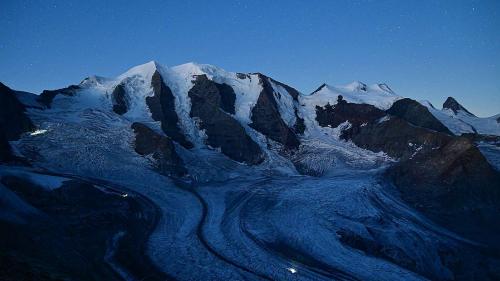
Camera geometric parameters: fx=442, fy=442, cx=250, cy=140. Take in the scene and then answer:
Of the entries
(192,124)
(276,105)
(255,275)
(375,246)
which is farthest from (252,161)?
(255,275)

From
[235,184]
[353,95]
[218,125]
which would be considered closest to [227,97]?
[218,125]

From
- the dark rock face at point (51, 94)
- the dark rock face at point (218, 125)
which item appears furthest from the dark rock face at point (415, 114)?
the dark rock face at point (51, 94)

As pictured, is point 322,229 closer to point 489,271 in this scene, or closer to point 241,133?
point 489,271

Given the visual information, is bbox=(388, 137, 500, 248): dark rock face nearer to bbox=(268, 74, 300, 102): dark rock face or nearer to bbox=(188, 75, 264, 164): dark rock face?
bbox=(188, 75, 264, 164): dark rock face

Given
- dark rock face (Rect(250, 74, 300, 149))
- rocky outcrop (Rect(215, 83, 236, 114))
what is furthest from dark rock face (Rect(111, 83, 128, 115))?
dark rock face (Rect(250, 74, 300, 149))

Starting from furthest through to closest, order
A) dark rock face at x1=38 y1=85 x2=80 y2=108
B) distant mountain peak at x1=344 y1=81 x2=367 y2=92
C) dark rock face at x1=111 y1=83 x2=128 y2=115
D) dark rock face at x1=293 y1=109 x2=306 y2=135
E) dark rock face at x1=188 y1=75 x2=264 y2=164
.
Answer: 1. distant mountain peak at x1=344 y1=81 x2=367 y2=92
2. dark rock face at x1=293 y1=109 x2=306 y2=135
3. dark rock face at x1=111 y1=83 x2=128 y2=115
4. dark rock face at x1=38 y1=85 x2=80 y2=108
5. dark rock face at x1=188 y1=75 x2=264 y2=164

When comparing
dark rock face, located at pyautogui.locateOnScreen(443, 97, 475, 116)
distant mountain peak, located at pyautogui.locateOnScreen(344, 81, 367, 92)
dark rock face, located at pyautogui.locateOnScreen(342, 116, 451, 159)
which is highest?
dark rock face, located at pyautogui.locateOnScreen(443, 97, 475, 116)

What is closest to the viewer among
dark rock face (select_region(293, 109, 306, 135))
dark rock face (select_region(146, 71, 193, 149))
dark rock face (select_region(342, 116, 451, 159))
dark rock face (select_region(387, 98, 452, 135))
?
dark rock face (select_region(342, 116, 451, 159))
